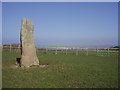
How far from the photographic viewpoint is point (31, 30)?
13.2 m

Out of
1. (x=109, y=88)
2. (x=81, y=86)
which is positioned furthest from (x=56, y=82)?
(x=109, y=88)

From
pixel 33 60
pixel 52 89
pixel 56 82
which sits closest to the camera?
pixel 52 89

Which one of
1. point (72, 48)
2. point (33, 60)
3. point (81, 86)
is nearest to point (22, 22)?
point (33, 60)

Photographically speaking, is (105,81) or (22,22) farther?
(22,22)

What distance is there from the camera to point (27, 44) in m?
12.8

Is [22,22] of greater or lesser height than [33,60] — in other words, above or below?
above

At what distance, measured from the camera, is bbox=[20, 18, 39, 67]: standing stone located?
Answer: 12523 millimetres

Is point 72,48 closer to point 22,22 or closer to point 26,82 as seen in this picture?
point 22,22

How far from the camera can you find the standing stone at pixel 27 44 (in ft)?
41.1

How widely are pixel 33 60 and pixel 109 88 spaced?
24.0ft

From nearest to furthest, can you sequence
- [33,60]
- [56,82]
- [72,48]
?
[56,82]
[33,60]
[72,48]

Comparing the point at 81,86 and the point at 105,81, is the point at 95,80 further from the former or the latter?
the point at 81,86

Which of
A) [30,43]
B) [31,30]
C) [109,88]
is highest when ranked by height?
[31,30]

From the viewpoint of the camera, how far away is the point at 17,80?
7.96 m
